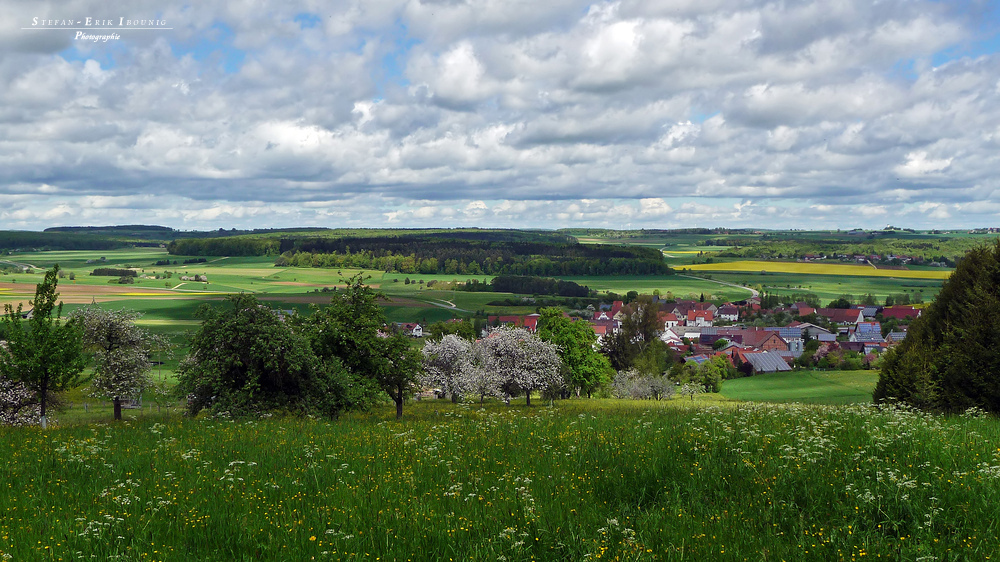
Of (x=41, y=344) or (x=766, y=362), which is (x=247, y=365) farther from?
(x=766, y=362)

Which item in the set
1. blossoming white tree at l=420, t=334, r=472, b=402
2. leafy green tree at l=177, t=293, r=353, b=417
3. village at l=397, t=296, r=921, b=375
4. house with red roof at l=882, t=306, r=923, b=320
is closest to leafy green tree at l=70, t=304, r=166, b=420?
leafy green tree at l=177, t=293, r=353, b=417

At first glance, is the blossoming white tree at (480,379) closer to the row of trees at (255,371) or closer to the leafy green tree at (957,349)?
the row of trees at (255,371)

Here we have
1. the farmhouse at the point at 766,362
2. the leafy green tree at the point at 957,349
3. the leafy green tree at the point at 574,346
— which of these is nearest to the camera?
the leafy green tree at the point at 957,349

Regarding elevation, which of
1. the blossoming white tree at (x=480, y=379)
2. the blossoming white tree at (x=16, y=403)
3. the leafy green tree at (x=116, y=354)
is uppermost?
the leafy green tree at (x=116, y=354)

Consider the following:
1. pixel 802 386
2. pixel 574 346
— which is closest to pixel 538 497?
pixel 574 346

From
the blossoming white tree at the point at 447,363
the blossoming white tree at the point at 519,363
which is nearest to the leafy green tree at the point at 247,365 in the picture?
the blossoming white tree at the point at 519,363

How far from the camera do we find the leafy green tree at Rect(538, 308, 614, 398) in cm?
7300

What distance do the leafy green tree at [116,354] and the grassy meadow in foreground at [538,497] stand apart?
34747 mm

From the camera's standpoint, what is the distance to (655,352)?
9812 cm

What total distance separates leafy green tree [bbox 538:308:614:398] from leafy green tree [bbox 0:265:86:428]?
52.1 metres

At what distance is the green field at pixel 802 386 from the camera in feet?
253

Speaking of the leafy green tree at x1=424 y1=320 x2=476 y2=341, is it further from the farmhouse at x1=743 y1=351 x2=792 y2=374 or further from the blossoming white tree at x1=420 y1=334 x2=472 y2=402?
the farmhouse at x1=743 y1=351 x2=792 y2=374

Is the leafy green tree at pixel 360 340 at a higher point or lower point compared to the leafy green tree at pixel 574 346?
higher

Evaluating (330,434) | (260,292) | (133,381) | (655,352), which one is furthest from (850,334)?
(330,434)
